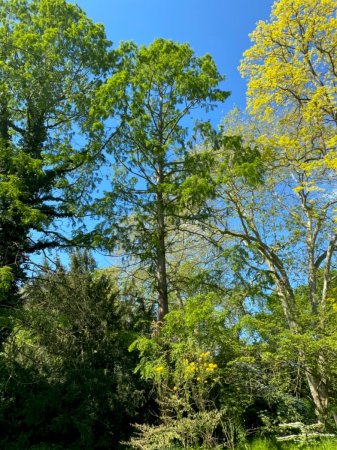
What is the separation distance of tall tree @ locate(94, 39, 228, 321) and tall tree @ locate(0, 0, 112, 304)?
3.91ft

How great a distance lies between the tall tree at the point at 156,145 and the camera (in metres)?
9.57

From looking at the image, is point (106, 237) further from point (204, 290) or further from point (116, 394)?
point (116, 394)

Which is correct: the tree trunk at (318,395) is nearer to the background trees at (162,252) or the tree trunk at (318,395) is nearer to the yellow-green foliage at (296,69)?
the background trees at (162,252)

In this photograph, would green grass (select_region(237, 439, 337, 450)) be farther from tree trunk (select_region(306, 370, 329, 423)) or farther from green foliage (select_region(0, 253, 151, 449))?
green foliage (select_region(0, 253, 151, 449))

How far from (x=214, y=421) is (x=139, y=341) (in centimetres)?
254

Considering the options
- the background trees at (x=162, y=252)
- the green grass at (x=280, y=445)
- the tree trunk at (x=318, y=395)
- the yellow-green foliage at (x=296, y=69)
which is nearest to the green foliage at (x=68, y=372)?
the background trees at (x=162, y=252)

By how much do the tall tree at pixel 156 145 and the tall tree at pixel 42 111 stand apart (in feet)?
3.91

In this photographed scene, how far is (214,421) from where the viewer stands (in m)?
6.12

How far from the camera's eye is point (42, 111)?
1252 centimetres

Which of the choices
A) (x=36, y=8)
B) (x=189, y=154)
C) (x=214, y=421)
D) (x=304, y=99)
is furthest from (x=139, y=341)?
(x=36, y=8)

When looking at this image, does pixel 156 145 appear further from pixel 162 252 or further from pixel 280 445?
pixel 280 445

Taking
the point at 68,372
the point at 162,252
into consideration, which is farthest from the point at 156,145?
the point at 68,372

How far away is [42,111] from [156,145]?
4.90 m

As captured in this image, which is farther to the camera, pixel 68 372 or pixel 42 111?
pixel 42 111
